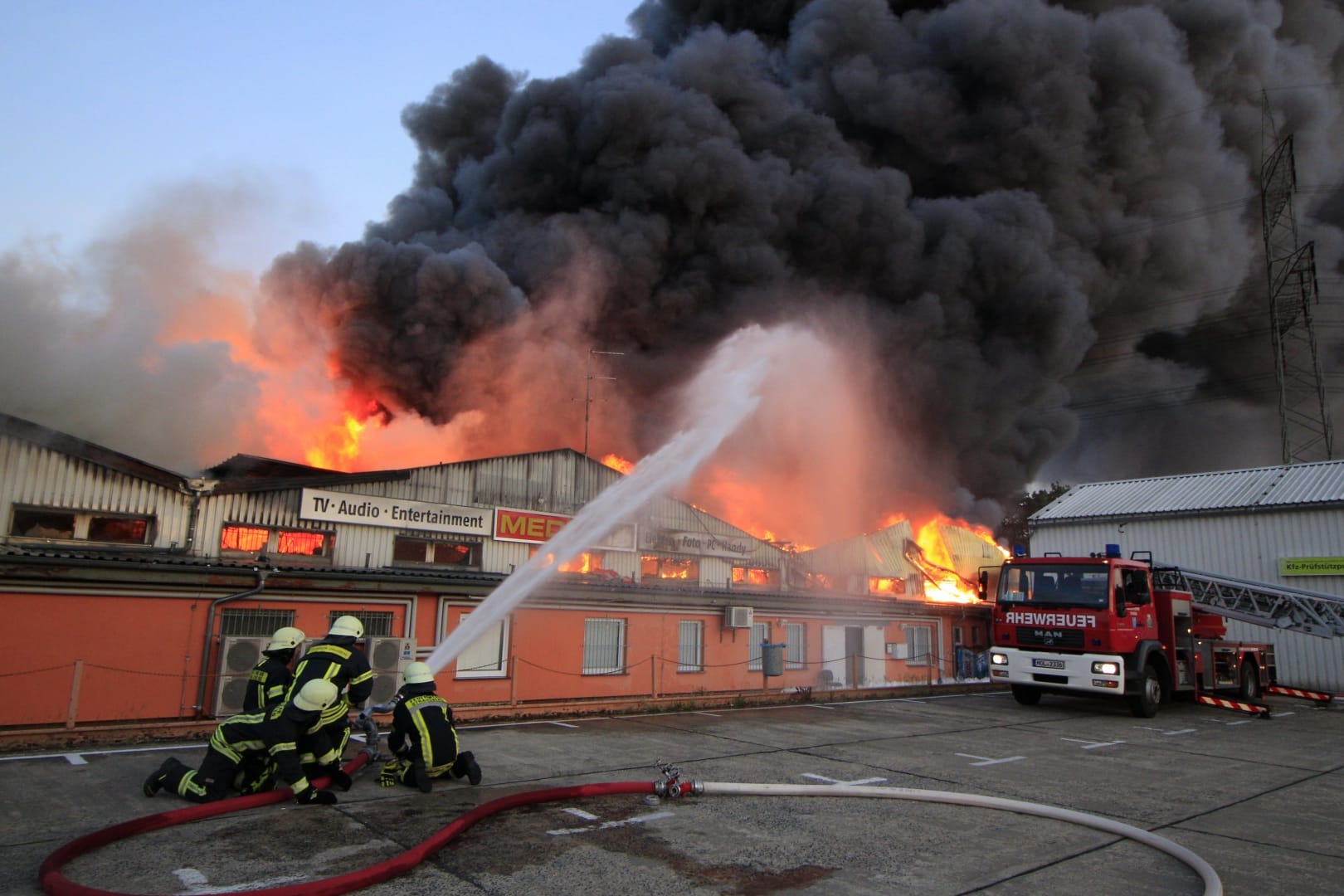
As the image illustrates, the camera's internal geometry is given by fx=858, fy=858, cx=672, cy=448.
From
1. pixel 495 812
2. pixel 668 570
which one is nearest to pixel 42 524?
pixel 495 812

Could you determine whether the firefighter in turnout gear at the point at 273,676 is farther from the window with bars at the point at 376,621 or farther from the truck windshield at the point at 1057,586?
the truck windshield at the point at 1057,586

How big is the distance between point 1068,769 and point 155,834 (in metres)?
8.38

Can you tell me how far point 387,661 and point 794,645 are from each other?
394 inches

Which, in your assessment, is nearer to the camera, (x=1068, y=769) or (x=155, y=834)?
(x=155, y=834)

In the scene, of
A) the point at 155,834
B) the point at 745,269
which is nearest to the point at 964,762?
the point at 155,834

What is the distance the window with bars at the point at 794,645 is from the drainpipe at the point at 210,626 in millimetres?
10944

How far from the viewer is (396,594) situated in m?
13.3

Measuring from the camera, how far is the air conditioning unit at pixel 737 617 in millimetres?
17062

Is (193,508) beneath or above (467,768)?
above

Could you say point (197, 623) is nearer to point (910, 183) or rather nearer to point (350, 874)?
point (350, 874)

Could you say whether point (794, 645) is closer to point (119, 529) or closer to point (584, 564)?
point (584, 564)

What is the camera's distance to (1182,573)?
1664 centimetres

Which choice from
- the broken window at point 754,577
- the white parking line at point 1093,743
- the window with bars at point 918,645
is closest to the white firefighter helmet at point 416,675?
the white parking line at point 1093,743

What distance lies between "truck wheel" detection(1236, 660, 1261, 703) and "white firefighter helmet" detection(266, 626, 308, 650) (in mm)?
17241
